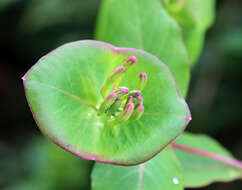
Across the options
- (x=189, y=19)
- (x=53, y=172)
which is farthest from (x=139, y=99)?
(x=53, y=172)

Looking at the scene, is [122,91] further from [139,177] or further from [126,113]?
[139,177]

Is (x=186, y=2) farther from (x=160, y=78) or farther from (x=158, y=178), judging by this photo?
(x=158, y=178)

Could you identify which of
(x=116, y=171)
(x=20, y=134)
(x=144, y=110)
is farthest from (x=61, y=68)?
(x=20, y=134)

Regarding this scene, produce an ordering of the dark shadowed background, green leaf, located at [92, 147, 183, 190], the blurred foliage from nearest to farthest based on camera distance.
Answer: green leaf, located at [92, 147, 183, 190]
the blurred foliage
the dark shadowed background

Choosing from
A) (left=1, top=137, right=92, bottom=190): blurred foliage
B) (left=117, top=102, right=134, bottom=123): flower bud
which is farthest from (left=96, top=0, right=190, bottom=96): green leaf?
(left=1, top=137, right=92, bottom=190): blurred foliage

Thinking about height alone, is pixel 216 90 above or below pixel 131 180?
below

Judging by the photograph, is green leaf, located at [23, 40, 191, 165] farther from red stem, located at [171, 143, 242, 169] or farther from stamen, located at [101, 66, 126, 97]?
red stem, located at [171, 143, 242, 169]

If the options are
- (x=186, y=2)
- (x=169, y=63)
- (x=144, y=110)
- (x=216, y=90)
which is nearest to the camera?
(x=144, y=110)

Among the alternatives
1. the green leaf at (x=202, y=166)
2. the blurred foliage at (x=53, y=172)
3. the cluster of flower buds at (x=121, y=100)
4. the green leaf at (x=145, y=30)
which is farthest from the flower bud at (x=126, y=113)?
the blurred foliage at (x=53, y=172)
